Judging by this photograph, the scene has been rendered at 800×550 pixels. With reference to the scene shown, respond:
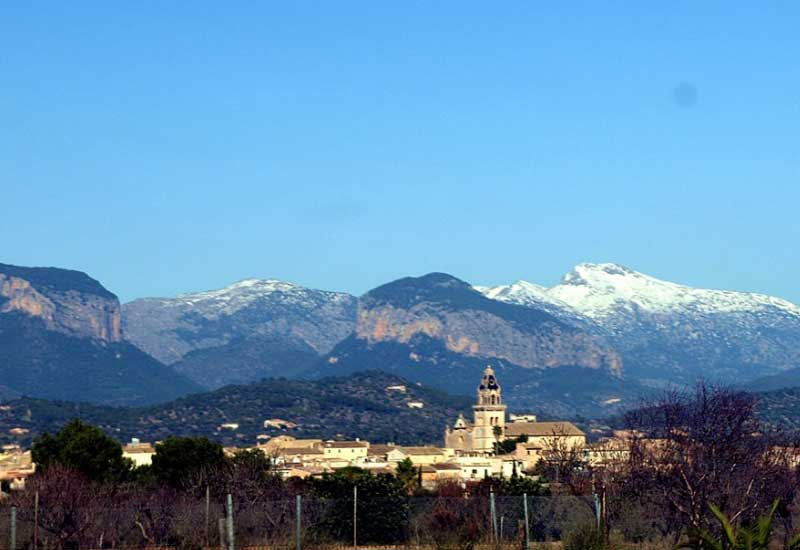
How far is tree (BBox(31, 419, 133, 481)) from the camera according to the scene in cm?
7338

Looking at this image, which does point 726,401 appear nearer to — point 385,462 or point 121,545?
point 121,545

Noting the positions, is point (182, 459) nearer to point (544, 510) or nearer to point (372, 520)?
point (544, 510)

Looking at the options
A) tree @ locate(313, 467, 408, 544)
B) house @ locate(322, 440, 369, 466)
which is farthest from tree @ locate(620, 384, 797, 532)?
house @ locate(322, 440, 369, 466)

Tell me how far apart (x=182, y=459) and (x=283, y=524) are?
33903 mm

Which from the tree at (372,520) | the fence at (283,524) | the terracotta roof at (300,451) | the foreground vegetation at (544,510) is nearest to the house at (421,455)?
the terracotta roof at (300,451)

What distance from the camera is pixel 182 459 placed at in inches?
3007

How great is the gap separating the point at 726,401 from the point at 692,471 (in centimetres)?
677

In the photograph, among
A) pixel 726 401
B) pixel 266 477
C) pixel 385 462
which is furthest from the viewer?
pixel 385 462

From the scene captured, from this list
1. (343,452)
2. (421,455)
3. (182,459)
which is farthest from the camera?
(343,452)

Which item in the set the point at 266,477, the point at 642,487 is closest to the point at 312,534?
the point at 642,487

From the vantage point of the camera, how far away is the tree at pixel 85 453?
73.4m

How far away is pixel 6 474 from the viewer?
427 feet

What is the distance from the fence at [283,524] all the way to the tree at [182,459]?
90.6 feet

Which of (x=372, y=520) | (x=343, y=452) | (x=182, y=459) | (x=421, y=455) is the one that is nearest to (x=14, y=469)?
(x=421, y=455)
